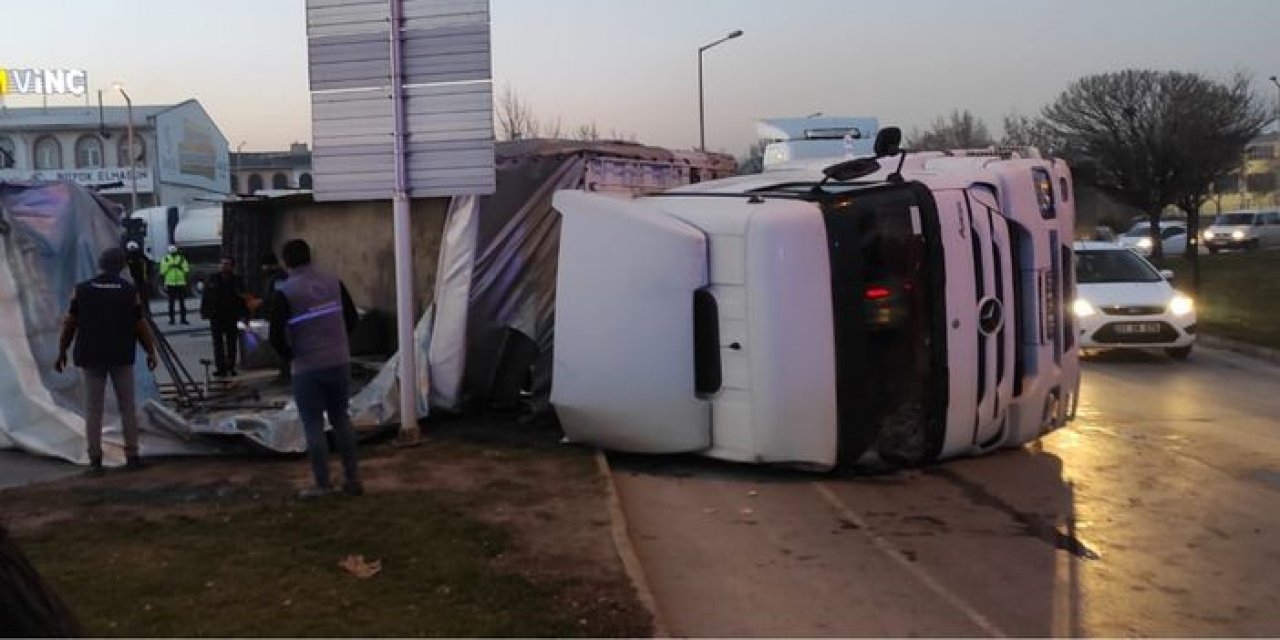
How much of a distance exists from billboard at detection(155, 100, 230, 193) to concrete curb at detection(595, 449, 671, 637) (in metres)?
70.4

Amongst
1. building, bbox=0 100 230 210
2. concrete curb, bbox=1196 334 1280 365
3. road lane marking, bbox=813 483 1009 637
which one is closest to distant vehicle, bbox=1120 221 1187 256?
concrete curb, bbox=1196 334 1280 365

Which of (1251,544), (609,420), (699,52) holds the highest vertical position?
(699,52)

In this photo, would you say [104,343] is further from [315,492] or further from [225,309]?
[225,309]

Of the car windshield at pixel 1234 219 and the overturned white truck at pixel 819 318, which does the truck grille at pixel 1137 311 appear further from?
the car windshield at pixel 1234 219

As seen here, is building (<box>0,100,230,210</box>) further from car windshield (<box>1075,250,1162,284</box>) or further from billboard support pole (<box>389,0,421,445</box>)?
billboard support pole (<box>389,0,421,445</box>)

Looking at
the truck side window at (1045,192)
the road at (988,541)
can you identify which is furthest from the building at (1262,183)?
the road at (988,541)

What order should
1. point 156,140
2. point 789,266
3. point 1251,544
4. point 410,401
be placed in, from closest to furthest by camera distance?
1. point 1251,544
2. point 789,266
3. point 410,401
4. point 156,140

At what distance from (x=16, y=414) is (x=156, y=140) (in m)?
68.1

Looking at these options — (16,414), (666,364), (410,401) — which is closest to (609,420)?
(666,364)

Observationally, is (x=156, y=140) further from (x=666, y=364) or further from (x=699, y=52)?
(x=666, y=364)

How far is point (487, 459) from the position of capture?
324 inches

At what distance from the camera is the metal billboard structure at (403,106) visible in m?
8.58

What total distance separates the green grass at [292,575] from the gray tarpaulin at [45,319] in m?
2.51

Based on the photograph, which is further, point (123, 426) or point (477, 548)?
point (123, 426)
